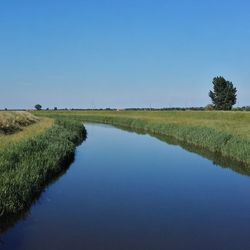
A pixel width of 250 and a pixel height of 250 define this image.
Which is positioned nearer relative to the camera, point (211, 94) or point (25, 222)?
point (25, 222)

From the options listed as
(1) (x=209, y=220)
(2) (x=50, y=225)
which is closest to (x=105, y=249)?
(2) (x=50, y=225)

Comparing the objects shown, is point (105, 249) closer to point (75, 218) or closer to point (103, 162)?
point (75, 218)

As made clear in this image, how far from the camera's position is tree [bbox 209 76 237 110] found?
340 feet

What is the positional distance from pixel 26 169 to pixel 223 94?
90144 mm

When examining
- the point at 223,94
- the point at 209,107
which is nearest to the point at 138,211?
the point at 223,94

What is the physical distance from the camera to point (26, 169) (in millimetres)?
17562

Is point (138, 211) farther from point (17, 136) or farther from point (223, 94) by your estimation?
point (223, 94)

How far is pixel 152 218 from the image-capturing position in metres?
14.5

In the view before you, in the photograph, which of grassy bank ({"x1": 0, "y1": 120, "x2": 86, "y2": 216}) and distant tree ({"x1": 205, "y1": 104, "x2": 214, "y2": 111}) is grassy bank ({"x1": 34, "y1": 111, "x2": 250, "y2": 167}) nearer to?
grassy bank ({"x1": 0, "y1": 120, "x2": 86, "y2": 216})

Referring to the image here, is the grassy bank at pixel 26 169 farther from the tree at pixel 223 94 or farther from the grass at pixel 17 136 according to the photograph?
the tree at pixel 223 94

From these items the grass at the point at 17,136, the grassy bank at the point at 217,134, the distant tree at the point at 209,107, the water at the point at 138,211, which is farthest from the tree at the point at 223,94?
the water at the point at 138,211

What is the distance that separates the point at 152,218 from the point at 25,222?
377cm

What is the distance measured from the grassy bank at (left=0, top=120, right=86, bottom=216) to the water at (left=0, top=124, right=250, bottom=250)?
50 centimetres

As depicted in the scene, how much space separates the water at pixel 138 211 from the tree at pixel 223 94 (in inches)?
3084
